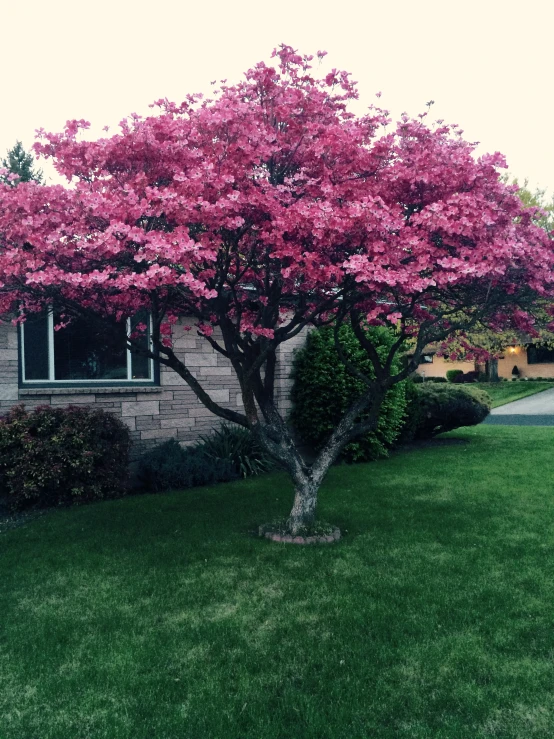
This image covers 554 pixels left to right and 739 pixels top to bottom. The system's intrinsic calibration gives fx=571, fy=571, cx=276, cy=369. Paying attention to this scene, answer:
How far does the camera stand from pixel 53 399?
28.1ft

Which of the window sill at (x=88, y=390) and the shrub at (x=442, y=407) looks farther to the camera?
the shrub at (x=442, y=407)

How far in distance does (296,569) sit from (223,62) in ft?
15.6

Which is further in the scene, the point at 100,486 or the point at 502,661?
the point at 100,486

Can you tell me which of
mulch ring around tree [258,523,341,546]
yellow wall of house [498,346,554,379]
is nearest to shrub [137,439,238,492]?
mulch ring around tree [258,523,341,546]

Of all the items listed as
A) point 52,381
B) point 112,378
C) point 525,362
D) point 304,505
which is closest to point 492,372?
point 525,362

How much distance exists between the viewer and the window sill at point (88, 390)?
834 centimetres

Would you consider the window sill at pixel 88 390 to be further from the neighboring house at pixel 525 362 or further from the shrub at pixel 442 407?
the neighboring house at pixel 525 362

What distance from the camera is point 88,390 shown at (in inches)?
346

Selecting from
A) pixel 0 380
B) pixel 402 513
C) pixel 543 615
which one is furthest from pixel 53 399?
pixel 543 615

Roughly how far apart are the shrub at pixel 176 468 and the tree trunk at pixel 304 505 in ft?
10.3

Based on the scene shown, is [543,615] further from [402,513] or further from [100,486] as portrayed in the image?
[100,486]

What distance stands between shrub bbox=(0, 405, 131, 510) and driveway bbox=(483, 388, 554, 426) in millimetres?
13525

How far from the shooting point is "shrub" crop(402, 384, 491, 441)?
13070 mm

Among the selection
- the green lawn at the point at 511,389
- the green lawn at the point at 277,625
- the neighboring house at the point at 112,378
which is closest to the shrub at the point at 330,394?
the neighboring house at the point at 112,378
